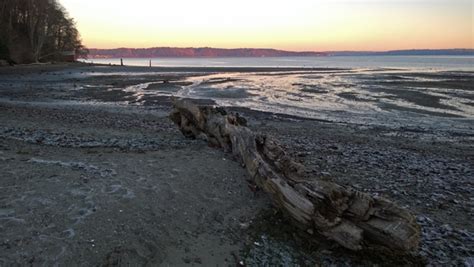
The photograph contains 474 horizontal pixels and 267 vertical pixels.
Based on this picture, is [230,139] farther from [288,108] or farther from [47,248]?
[288,108]

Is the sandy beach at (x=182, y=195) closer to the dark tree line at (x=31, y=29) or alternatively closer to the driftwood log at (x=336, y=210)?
the driftwood log at (x=336, y=210)

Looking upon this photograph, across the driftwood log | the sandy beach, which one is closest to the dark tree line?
the sandy beach

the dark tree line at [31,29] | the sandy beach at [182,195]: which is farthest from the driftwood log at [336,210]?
the dark tree line at [31,29]

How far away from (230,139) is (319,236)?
485 centimetres

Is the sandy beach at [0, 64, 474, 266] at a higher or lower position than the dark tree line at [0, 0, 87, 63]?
lower

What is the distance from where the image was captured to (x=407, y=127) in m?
17.1

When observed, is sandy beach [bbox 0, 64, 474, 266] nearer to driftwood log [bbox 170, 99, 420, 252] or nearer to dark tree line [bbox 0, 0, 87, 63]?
driftwood log [bbox 170, 99, 420, 252]

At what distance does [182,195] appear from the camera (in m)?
7.18

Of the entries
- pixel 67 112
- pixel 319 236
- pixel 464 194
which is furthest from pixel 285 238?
pixel 67 112

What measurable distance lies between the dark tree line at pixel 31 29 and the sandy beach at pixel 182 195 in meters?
48.6

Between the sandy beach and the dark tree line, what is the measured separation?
48.6m

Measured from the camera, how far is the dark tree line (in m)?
54.6

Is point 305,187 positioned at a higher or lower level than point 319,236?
higher

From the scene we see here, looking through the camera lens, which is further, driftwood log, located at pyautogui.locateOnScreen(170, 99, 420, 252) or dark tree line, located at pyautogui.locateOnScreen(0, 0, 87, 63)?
dark tree line, located at pyautogui.locateOnScreen(0, 0, 87, 63)
